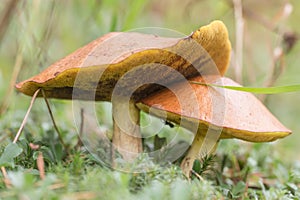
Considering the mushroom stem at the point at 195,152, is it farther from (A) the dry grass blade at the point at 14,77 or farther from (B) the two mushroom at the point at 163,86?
(A) the dry grass blade at the point at 14,77

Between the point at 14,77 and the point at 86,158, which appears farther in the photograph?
the point at 14,77

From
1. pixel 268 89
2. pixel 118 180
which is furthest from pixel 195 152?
pixel 118 180

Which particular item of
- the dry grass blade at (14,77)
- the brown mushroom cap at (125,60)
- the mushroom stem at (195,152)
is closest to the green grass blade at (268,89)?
the brown mushroom cap at (125,60)

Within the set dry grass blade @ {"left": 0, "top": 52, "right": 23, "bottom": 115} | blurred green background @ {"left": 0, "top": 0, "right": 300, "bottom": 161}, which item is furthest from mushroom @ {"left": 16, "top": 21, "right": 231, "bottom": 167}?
dry grass blade @ {"left": 0, "top": 52, "right": 23, "bottom": 115}

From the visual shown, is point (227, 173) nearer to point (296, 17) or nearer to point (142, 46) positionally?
point (142, 46)

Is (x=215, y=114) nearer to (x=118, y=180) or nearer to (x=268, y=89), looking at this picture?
(x=268, y=89)

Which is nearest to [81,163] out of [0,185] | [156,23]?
[0,185]
